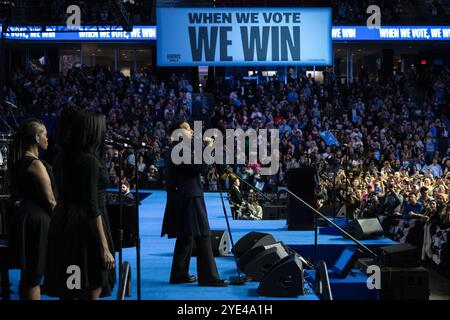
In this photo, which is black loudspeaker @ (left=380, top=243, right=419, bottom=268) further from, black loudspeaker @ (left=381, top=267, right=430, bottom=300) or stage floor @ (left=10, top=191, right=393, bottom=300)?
stage floor @ (left=10, top=191, right=393, bottom=300)

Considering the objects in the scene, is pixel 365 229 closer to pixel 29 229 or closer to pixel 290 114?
pixel 29 229

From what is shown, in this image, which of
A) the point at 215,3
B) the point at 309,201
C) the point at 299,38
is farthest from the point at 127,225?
the point at 215,3

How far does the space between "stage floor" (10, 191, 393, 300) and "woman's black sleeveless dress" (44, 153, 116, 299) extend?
2.20m

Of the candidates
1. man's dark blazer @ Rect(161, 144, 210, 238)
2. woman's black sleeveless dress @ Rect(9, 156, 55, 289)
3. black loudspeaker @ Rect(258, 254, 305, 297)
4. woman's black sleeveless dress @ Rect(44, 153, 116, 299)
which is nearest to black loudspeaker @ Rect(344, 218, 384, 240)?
black loudspeaker @ Rect(258, 254, 305, 297)

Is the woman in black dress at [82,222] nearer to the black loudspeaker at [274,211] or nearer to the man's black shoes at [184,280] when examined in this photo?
the man's black shoes at [184,280]

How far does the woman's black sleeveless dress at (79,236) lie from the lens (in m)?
4.61

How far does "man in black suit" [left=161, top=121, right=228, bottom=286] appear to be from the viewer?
279 inches

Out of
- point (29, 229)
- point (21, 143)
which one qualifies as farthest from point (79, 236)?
point (21, 143)

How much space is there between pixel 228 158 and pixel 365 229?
7.22m

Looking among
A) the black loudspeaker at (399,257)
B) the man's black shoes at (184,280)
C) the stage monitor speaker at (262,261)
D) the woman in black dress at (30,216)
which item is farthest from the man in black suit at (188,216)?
the black loudspeaker at (399,257)

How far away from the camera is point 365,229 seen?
37.1ft

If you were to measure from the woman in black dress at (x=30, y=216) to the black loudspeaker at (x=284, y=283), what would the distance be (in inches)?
102

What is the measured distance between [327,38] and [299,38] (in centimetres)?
84
